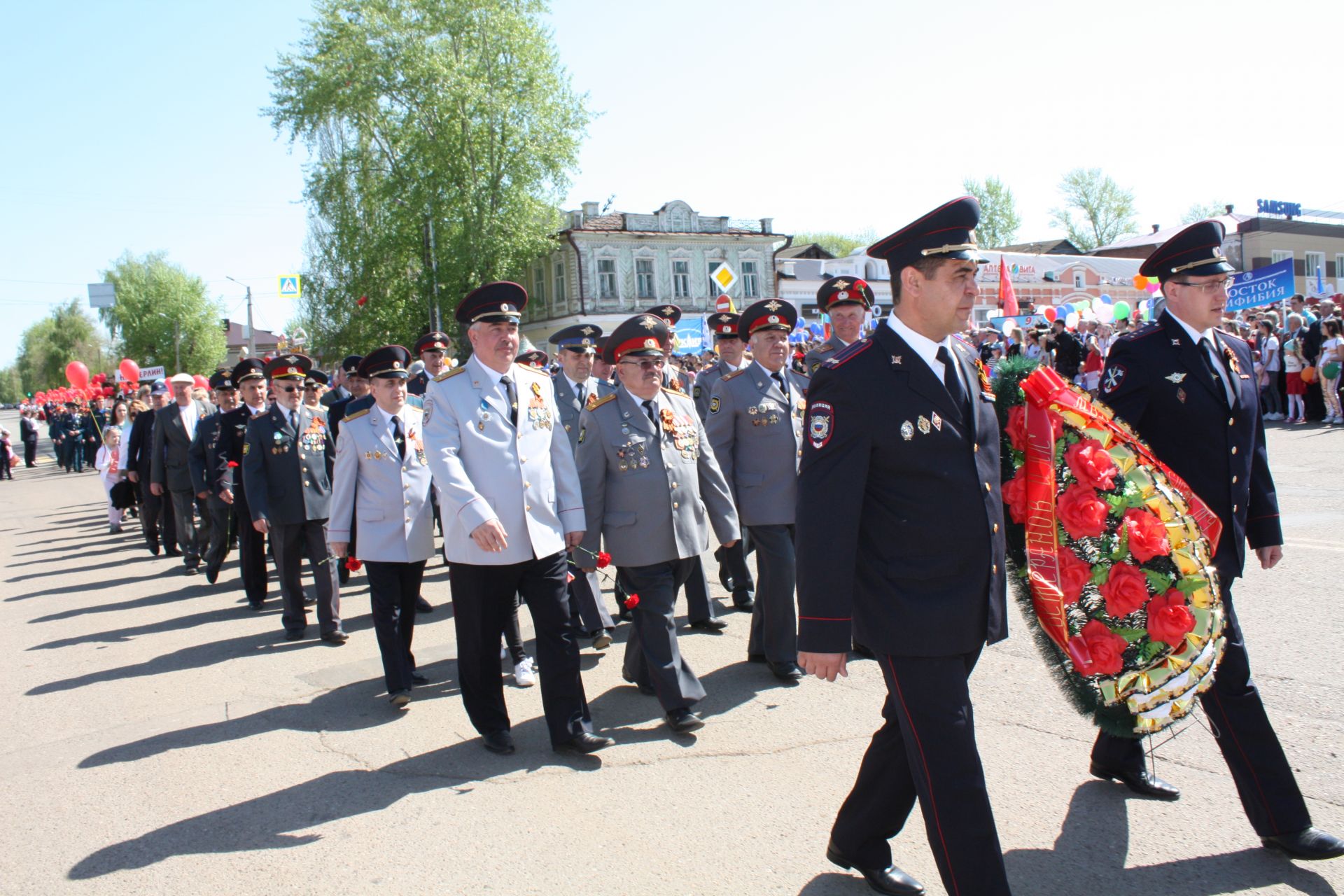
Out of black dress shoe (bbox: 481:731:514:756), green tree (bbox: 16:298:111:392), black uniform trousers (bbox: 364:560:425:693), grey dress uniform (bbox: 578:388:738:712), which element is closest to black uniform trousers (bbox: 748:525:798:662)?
grey dress uniform (bbox: 578:388:738:712)

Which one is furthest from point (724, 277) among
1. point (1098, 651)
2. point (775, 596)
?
point (1098, 651)

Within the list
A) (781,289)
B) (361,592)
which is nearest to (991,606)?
(361,592)

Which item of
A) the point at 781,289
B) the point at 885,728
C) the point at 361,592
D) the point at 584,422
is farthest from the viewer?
the point at 781,289

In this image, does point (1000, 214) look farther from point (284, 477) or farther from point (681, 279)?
point (284, 477)

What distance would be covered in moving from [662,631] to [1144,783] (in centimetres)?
228

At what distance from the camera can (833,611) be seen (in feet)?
9.48

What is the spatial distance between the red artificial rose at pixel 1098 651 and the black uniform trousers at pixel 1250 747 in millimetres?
491

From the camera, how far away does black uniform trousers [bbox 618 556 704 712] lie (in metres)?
5.05

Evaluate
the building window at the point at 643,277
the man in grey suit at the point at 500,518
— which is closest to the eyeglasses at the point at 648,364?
the man in grey suit at the point at 500,518

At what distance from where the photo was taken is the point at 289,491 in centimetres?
795

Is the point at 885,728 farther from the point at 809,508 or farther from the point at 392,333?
the point at 392,333

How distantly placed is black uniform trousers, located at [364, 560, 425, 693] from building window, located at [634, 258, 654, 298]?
157 feet

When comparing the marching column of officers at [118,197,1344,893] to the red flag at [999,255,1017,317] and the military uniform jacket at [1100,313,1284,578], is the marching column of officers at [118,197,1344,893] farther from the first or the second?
the red flag at [999,255,1017,317]

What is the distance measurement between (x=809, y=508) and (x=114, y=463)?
16.8 metres
